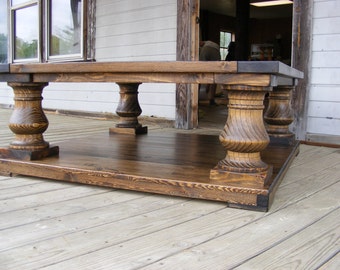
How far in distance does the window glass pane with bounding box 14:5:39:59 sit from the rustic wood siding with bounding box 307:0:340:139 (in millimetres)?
3939

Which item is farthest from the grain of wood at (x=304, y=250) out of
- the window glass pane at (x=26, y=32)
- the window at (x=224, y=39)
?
the window at (x=224, y=39)

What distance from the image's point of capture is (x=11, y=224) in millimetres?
1258

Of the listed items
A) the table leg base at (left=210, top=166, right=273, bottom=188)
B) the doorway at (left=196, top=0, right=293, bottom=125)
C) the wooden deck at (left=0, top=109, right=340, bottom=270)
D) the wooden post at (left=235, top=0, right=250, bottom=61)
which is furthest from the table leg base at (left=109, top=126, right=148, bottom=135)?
the doorway at (left=196, top=0, right=293, bottom=125)

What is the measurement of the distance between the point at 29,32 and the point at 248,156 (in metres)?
5.16

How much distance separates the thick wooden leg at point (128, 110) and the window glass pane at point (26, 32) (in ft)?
10.7

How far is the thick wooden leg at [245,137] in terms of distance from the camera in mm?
1417

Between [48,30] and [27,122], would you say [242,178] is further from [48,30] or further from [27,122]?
[48,30]

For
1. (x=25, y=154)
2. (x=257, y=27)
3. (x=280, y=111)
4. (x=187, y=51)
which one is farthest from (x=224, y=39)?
(x=25, y=154)

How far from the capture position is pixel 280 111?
7.91 feet

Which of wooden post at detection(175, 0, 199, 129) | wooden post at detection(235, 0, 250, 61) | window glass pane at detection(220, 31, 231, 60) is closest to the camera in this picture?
wooden post at detection(175, 0, 199, 129)

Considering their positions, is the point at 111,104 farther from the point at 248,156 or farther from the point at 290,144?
the point at 248,156

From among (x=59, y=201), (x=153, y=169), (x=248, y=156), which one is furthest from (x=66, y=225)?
(x=248, y=156)

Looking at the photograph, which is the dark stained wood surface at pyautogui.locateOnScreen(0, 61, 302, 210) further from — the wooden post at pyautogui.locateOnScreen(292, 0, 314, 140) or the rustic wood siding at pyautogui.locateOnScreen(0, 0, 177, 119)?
the rustic wood siding at pyautogui.locateOnScreen(0, 0, 177, 119)

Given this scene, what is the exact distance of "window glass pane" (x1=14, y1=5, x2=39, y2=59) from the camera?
570cm
